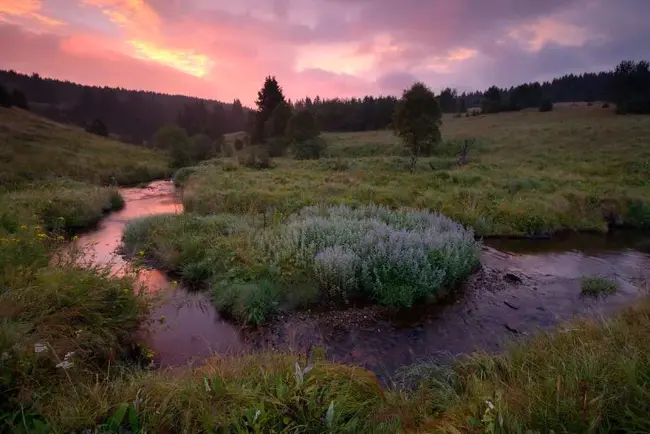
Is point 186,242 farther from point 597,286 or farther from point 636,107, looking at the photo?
point 636,107

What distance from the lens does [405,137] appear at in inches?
1411

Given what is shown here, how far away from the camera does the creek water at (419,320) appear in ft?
20.1

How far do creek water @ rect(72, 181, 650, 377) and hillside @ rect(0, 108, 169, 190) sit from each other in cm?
2137

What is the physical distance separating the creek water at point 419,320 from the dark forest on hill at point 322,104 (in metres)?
33.1

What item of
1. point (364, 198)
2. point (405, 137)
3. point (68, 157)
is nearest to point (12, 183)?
point (68, 157)

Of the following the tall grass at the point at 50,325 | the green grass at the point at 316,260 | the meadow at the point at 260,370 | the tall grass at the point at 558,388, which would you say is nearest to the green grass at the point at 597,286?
the green grass at the point at 316,260

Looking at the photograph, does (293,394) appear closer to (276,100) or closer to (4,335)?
(4,335)

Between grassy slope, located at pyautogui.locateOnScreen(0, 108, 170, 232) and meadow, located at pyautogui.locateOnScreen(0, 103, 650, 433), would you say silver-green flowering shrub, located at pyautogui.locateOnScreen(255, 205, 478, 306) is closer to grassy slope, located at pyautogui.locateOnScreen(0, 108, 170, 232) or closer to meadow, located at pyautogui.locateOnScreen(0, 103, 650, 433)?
meadow, located at pyautogui.locateOnScreen(0, 103, 650, 433)

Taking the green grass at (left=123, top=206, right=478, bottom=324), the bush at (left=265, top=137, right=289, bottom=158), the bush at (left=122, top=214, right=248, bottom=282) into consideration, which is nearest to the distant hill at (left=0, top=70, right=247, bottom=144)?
the bush at (left=265, top=137, right=289, bottom=158)

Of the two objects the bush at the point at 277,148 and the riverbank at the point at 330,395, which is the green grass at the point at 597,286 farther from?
the bush at the point at 277,148

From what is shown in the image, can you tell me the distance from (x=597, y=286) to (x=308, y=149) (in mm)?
35244

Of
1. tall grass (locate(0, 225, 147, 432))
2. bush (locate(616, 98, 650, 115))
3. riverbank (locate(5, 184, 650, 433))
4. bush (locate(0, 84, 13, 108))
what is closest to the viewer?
riverbank (locate(5, 184, 650, 433))

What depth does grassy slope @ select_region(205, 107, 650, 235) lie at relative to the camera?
1464 centimetres

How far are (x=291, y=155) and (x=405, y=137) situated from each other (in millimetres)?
14610
